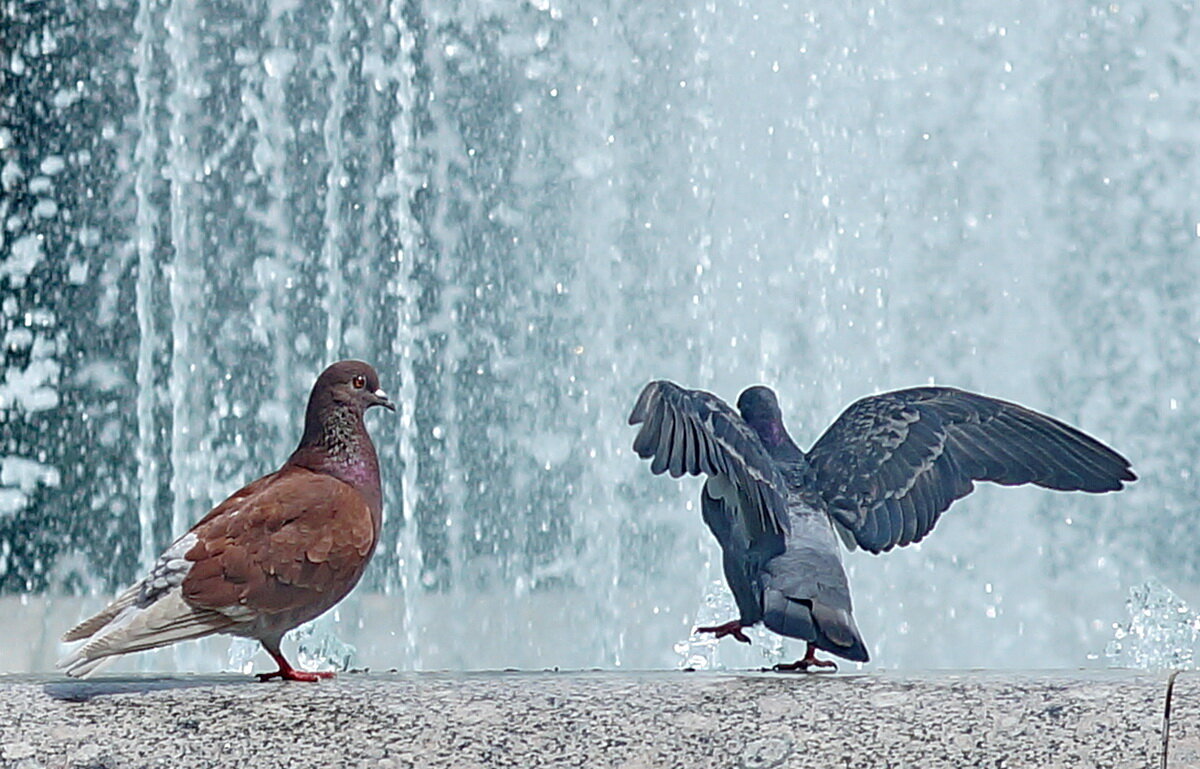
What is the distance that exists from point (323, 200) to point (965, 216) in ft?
9.40

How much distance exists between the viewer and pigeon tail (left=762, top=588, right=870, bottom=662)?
93.7 inches

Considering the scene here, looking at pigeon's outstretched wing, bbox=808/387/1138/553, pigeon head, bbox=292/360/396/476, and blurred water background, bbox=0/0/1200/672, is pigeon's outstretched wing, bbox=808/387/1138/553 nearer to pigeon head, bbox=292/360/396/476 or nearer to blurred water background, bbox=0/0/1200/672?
pigeon head, bbox=292/360/396/476

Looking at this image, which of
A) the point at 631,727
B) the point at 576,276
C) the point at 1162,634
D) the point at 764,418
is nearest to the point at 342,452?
the point at 764,418

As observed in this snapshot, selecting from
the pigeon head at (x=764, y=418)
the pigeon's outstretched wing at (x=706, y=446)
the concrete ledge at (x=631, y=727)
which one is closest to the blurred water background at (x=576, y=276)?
the pigeon head at (x=764, y=418)

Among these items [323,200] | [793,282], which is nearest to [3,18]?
[323,200]

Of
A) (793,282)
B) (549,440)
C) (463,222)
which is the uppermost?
(463,222)

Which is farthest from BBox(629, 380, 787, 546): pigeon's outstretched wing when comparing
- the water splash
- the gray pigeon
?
the water splash

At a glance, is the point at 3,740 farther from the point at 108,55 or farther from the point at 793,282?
the point at 108,55

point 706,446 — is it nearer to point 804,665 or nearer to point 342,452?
point 804,665

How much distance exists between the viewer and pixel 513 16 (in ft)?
28.0

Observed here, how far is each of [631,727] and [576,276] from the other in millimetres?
6099

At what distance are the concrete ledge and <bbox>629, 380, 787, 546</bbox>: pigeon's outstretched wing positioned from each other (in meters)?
0.42

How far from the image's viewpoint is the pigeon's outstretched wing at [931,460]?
8.63 ft

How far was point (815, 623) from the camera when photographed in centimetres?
240
